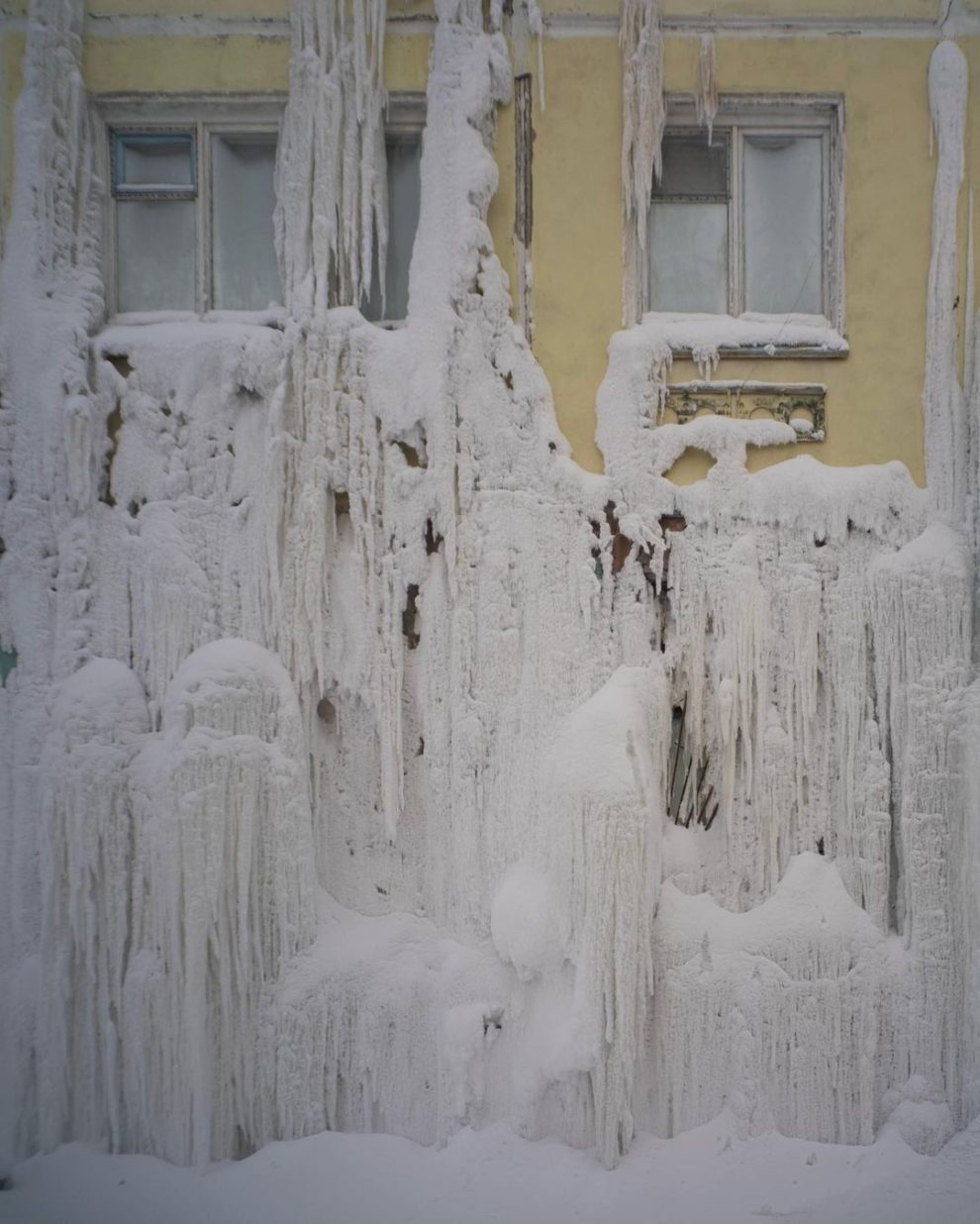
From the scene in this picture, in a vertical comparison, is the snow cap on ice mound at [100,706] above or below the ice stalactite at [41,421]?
below

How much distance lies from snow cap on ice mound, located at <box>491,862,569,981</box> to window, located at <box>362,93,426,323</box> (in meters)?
3.30

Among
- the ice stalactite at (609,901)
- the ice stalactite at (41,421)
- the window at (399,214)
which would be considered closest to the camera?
the ice stalactite at (609,901)

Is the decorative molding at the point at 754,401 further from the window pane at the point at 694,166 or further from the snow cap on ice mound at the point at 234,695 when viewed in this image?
the snow cap on ice mound at the point at 234,695

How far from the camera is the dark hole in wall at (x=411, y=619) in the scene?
5773 millimetres

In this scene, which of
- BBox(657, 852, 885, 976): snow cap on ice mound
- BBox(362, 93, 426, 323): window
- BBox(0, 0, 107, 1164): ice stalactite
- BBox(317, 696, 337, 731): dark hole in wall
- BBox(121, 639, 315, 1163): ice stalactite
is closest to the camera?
BBox(121, 639, 315, 1163): ice stalactite

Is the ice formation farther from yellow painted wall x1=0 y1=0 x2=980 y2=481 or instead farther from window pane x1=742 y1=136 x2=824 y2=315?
window pane x1=742 y1=136 x2=824 y2=315

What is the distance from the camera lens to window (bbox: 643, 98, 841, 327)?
5.94m

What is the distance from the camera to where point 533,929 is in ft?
17.1

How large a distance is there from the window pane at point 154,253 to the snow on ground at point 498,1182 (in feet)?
15.4

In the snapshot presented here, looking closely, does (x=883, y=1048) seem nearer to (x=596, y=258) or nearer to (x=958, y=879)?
(x=958, y=879)

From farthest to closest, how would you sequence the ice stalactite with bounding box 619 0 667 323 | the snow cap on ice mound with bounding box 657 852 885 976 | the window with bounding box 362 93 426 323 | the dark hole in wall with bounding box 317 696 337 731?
the window with bounding box 362 93 426 323 < the dark hole in wall with bounding box 317 696 337 731 < the ice stalactite with bounding box 619 0 667 323 < the snow cap on ice mound with bounding box 657 852 885 976

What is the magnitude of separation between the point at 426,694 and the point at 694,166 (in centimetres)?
343

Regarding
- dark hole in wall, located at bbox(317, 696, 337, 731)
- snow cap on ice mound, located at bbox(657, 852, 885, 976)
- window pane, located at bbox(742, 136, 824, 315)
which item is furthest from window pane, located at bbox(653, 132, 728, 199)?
snow cap on ice mound, located at bbox(657, 852, 885, 976)

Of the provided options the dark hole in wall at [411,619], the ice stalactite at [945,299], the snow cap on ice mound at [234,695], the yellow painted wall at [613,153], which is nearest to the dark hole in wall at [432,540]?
the dark hole in wall at [411,619]
